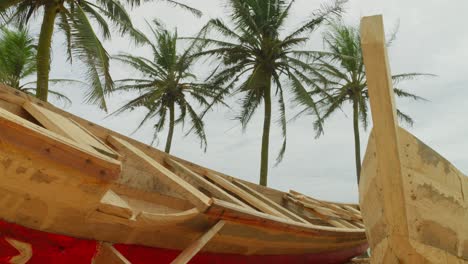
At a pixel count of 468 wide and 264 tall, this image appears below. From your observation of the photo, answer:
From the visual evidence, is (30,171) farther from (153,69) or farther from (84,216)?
(153,69)

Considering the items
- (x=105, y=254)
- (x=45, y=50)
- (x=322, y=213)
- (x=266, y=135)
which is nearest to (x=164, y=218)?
(x=105, y=254)

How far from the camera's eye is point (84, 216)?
316 centimetres

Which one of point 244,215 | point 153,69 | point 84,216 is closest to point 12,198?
point 84,216

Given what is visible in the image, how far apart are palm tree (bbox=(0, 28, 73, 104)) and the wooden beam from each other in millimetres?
20138

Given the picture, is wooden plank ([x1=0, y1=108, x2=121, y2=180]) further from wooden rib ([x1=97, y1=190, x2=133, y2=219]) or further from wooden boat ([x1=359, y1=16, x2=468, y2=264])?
wooden boat ([x1=359, y1=16, x2=468, y2=264])

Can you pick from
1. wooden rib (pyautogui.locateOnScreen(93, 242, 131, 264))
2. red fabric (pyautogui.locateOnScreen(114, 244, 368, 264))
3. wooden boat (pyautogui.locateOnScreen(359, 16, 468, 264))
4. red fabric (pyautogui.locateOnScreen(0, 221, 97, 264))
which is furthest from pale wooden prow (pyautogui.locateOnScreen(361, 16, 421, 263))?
red fabric (pyautogui.locateOnScreen(0, 221, 97, 264))

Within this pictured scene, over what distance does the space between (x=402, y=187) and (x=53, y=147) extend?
2.74 m

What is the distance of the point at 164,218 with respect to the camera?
374cm

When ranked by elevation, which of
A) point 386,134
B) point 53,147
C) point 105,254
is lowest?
point 105,254

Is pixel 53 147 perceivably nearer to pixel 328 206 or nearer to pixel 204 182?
pixel 204 182

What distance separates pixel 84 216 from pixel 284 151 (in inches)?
726

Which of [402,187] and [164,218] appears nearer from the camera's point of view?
[402,187]

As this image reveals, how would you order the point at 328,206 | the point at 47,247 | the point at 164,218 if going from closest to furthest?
1. the point at 47,247
2. the point at 164,218
3. the point at 328,206

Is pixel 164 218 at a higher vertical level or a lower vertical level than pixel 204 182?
lower
